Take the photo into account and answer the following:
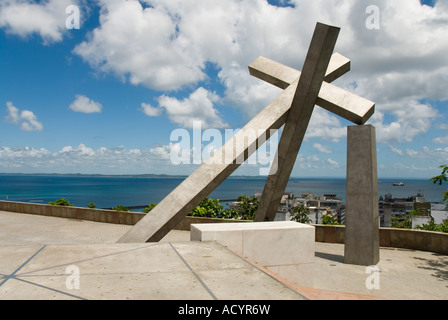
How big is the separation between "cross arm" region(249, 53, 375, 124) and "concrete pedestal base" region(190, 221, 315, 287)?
14.8ft

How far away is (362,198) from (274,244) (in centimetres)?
443

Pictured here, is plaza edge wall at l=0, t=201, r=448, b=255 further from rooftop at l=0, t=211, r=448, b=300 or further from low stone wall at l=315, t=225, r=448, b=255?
rooftop at l=0, t=211, r=448, b=300

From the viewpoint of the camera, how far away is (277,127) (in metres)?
10.3

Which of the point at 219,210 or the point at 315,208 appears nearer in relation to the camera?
the point at 219,210

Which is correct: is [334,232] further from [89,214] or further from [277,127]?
[89,214]

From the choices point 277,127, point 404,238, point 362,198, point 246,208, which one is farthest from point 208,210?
point 362,198

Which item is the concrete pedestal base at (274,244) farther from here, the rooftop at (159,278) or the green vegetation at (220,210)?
the green vegetation at (220,210)

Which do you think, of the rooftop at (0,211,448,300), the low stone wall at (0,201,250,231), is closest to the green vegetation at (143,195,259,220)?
the low stone wall at (0,201,250,231)

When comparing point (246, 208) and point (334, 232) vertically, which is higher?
point (246, 208)

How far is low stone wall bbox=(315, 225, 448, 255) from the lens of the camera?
11.8 m

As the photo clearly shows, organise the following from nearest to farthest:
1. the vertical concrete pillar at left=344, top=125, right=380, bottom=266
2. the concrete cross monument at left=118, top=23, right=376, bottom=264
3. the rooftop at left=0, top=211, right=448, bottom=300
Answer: the rooftop at left=0, top=211, right=448, bottom=300 → the concrete cross monument at left=118, top=23, right=376, bottom=264 → the vertical concrete pillar at left=344, top=125, right=380, bottom=266

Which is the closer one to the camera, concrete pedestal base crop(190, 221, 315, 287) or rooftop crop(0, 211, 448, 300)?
rooftop crop(0, 211, 448, 300)

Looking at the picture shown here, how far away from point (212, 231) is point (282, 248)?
1.51m
